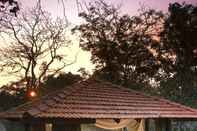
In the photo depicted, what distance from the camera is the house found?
13.3 m

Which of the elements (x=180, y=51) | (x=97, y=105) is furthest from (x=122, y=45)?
(x=97, y=105)

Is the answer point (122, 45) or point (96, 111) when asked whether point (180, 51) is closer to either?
point (122, 45)

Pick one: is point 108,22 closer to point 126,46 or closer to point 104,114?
point 126,46

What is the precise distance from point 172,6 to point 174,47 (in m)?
3.51

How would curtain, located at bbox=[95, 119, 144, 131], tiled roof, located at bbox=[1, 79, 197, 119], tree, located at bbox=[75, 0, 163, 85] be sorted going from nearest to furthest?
tiled roof, located at bbox=[1, 79, 197, 119] → curtain, located at bbox=[95, 119, 144, 131] → tree, located at bbox=[75, 0, 163, 85]

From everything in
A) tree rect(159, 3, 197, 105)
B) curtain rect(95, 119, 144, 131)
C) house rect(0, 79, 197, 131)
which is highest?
tree rect(159, 3, 197, 105)

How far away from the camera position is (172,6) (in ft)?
129

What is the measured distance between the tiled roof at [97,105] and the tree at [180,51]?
20.9 metres

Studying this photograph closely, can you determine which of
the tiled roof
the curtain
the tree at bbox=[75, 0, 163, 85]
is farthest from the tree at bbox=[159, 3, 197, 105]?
the curtain

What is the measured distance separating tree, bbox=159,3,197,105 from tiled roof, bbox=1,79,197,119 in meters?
20.9

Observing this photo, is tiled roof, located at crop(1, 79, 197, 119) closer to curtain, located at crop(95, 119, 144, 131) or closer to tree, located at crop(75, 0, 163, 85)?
curtain, located at crop(95, 119, 144, 131)

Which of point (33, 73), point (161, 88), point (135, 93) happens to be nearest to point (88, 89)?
point (135, 93)

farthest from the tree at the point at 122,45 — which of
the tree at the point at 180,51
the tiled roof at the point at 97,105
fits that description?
the tiled roof at the point at 97,105

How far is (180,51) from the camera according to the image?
3941 centimetres
